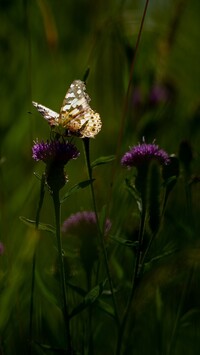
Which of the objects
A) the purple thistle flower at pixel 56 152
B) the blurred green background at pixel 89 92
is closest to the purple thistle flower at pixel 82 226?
the blurred green background at pixel 89 92

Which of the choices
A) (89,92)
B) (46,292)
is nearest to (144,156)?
(46,292)

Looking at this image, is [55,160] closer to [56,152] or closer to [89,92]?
[56,152]

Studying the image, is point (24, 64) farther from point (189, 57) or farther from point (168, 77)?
point (189, 57)

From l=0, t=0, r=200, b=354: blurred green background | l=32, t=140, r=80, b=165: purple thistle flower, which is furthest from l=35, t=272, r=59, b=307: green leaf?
l=32, t=140, r=80, b=165: purple thistle flower

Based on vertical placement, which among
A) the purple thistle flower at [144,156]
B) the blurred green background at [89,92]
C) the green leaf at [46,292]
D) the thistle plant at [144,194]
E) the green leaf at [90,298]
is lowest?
the green leaf at [90,298]

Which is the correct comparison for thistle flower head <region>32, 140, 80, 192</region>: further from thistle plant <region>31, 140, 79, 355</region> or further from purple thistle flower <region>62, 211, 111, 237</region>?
purple thistle flower <region>62, 211, 111, 237</region>

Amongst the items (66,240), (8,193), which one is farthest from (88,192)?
(8,193)

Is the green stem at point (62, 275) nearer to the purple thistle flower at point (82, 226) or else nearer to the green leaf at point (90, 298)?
the green leaf at point (90, 298)
